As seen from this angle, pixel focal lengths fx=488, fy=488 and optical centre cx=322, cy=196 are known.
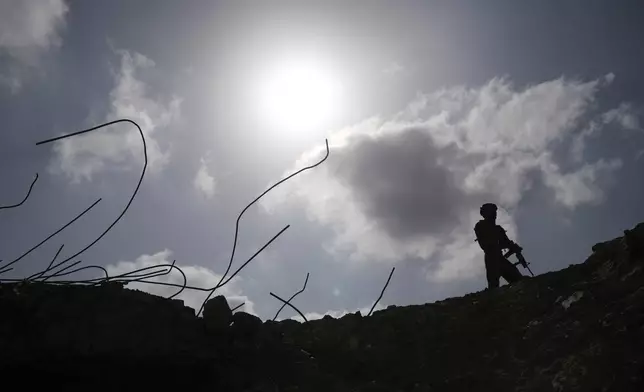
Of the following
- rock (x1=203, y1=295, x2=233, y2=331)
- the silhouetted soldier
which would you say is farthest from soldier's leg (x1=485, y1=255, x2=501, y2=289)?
rock (x1=203, y1=295, x2=233, y2=331)

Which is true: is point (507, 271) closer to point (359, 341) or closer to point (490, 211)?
point (490, 211)

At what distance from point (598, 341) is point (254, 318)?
2.89m

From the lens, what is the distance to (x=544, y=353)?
4.43 meters

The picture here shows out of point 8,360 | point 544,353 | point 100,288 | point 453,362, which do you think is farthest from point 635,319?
point 8,360

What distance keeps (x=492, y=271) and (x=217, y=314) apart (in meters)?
6.26

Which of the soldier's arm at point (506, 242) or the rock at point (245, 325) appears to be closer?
the rock at point (245, 325)

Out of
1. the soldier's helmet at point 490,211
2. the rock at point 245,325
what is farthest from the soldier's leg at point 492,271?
the rock at point 245,325

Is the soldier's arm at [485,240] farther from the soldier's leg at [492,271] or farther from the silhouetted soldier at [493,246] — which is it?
the soldier's leg at [492,271]

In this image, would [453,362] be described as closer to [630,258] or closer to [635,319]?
[635,319]

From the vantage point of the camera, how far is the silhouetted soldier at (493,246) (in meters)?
8.66

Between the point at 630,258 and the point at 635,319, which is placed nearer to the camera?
the point at 635,319

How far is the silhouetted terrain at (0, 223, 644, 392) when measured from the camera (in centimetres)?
315

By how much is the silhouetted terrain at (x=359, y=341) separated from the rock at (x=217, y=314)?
10 millimetres

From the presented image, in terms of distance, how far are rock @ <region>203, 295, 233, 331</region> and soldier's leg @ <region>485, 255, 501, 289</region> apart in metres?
6.06
